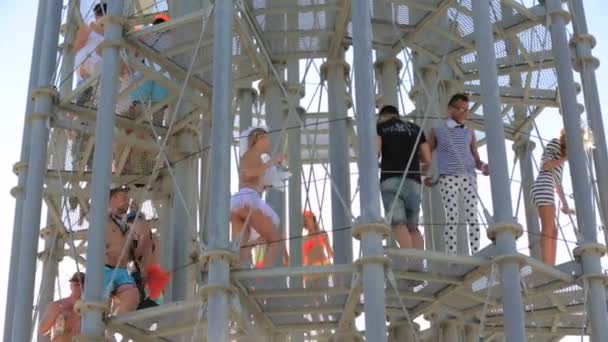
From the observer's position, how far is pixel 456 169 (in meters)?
12.7

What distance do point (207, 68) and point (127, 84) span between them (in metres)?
1.16

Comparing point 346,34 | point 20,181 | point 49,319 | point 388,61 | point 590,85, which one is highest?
point 346,34

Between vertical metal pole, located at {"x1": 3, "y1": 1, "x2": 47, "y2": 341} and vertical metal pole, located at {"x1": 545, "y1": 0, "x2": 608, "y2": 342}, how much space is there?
682 centimetres

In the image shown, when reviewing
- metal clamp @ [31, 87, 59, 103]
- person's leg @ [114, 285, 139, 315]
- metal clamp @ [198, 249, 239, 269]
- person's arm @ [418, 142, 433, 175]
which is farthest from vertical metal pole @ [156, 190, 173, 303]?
person's arm @ [418, 142, 433, 175]

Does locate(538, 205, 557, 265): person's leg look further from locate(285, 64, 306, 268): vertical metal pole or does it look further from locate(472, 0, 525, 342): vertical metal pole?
locate(285, 64, 306, 268): vertical metal pole

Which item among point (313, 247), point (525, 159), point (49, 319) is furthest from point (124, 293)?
point (525, 159)

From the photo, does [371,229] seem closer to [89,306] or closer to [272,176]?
[272,176]

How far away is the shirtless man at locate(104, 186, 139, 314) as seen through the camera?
12766 mm

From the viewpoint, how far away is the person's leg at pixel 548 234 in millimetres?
12930

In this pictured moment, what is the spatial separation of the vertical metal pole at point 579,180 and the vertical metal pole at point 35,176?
251 inches

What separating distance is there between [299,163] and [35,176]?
12.2ft

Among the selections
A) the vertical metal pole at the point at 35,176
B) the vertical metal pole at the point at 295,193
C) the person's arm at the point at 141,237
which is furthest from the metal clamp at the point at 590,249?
the vertical metal pole at the point at 35,176

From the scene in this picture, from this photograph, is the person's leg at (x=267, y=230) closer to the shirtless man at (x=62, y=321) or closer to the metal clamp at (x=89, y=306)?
the metal clamp at (x=89, y=306)

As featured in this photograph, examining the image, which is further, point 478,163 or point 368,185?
point 478,163
